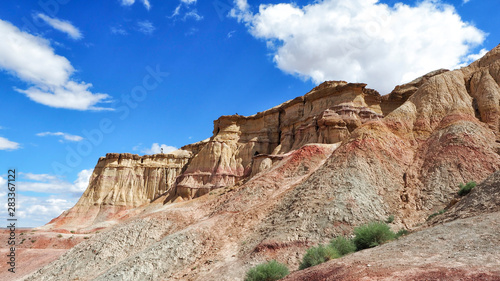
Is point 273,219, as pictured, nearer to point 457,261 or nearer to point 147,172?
point 457,261

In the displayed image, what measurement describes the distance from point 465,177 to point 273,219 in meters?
12.6

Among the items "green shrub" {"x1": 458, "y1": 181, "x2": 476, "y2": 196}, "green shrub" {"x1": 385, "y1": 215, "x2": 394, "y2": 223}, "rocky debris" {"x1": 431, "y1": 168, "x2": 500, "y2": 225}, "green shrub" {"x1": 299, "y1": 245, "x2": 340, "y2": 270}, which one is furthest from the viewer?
"green shrub" {"x1": 385, "y1": 215, "x2": 394, "y2": 223}

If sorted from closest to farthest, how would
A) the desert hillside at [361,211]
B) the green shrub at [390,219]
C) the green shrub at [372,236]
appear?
the desert hillside at [361,211] → the green shrub at [372,236] → the green shrub at [390,219]

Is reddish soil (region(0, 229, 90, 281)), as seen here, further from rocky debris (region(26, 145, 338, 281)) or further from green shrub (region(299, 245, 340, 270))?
green shrub (region(299, 245, 340, 270))

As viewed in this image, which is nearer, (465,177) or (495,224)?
(495,224)

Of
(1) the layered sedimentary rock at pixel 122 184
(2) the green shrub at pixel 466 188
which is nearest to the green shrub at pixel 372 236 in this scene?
(2) the green shrub at pixel 466 188

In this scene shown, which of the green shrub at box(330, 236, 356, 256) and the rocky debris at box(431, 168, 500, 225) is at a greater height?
the rocky debris at box(431, 168, 500, 225)

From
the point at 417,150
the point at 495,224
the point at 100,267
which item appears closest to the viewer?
the point at 495,224

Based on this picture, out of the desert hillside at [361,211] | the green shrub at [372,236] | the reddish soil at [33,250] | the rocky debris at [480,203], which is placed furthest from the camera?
the reddish soil at [33,250]

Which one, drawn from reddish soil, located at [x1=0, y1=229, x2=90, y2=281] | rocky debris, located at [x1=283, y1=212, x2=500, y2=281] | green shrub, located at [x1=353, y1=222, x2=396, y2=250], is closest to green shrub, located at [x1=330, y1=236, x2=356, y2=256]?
green shrub, located at [x1=353, y1=222, x2=396, y2=250]

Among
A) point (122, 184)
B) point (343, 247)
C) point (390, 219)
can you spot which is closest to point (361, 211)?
point (390, 219)

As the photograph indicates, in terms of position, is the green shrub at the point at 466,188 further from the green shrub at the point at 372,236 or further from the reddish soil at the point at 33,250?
the reddish soil at the point at 33,250

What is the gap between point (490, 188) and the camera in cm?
1675

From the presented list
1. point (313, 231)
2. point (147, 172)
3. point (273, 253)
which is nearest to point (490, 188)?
point (313, 231)
